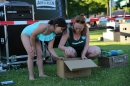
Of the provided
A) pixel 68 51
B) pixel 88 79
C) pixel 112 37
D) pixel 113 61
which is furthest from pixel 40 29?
pixel 112 37

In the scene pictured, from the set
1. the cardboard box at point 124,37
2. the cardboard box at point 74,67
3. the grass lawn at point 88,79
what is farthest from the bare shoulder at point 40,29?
the cardboard box at point 124,37

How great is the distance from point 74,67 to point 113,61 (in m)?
1.19

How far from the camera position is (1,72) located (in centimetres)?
433

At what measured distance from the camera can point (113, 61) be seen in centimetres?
428

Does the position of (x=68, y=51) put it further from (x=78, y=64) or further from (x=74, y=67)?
(x=74, y=67)

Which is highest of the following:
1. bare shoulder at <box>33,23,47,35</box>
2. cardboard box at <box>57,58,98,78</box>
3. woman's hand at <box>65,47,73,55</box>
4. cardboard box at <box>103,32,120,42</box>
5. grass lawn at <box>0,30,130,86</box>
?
bare shoulder at <box>33,23,47,35</box>

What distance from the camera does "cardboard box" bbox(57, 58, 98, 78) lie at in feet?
11.2

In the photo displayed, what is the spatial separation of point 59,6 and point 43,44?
7.10 ft

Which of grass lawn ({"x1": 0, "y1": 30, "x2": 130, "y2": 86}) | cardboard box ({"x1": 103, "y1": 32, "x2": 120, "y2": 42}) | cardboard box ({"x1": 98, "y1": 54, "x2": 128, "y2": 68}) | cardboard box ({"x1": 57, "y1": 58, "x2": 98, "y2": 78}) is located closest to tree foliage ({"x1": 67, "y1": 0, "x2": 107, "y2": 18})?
cardboard box ({"x1": 103, "y1": 32, "x2": 120, "y2": 42})

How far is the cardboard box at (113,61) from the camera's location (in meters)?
4.26

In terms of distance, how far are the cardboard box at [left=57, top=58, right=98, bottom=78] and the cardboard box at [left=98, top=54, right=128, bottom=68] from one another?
0.69 m

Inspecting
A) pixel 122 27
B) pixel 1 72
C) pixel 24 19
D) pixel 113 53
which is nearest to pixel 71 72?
pixel 113 53

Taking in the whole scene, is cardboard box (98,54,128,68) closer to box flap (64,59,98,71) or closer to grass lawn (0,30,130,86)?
grass lawn (0,30,130,86)

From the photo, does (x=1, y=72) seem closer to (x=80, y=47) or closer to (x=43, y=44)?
(x=43, y=44)
